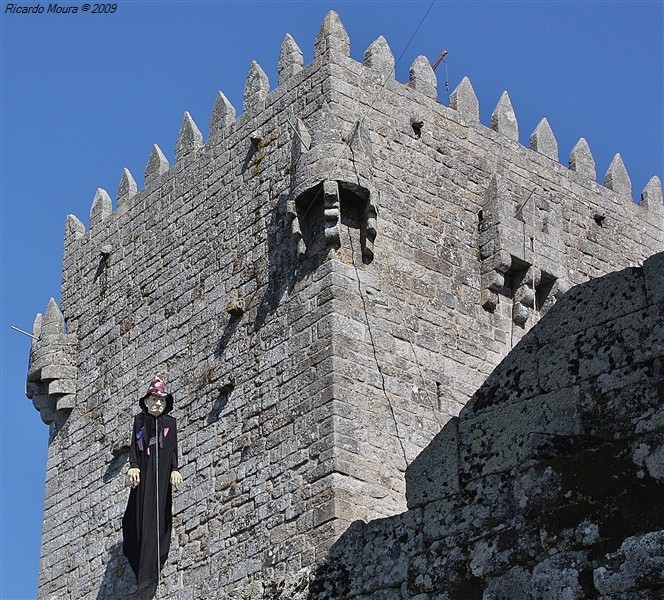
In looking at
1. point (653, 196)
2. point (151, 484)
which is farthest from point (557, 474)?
point (653, 196)

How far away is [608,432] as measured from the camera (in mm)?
6285

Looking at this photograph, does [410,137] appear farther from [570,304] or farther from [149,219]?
[570,304]

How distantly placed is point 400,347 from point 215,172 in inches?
110

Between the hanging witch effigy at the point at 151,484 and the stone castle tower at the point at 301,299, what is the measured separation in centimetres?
19

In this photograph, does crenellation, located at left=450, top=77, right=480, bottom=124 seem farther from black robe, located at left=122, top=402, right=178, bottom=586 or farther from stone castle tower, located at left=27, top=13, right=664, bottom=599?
black robe, located at left=122, top=402, right=178, bottom=586

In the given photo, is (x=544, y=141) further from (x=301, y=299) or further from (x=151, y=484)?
(x=151, y=484)

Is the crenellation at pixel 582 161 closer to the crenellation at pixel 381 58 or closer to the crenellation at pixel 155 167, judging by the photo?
the crenellation at pixel 381 58

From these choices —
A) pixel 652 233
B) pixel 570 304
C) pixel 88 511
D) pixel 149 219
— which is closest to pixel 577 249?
pixel 652 233

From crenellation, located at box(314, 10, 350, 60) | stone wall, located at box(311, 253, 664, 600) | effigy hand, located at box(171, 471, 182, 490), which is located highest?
crenellation, located at box(314, 10, 350, 60)

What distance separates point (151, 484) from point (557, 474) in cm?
614

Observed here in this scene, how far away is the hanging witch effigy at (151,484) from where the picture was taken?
38.8 ft

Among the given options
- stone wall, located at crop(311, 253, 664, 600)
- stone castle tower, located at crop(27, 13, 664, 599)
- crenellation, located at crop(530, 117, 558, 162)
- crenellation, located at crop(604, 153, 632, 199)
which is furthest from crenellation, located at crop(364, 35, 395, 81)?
stone wall, located at crop(311, 253, 664, 600)

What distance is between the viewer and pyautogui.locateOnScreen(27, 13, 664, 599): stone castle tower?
11.1m

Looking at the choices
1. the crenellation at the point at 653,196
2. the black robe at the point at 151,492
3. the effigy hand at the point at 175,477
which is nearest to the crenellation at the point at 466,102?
the crenellation at the point at 653,196
